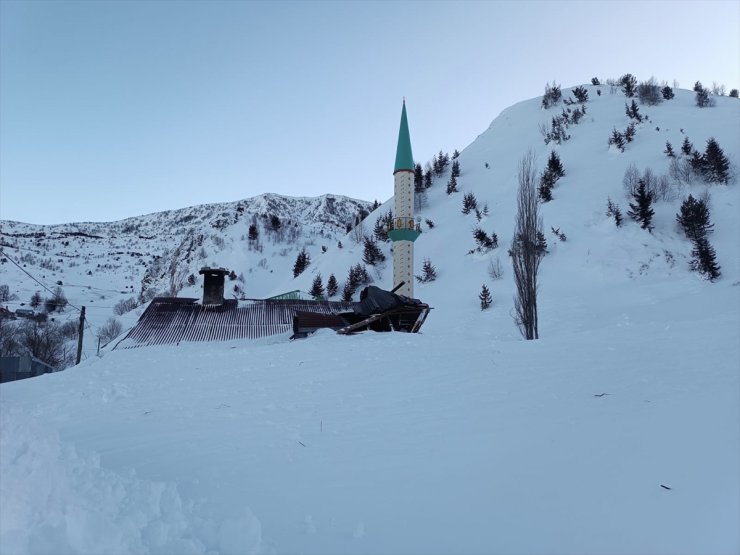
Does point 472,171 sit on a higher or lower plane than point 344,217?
lower

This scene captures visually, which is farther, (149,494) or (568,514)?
(149,494)

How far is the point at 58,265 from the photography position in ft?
279

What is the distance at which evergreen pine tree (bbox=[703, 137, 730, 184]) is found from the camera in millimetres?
23828

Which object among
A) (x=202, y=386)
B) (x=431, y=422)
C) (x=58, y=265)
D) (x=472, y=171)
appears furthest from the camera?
(x=58, y=265)

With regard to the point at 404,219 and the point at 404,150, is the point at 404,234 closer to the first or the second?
the point at 404,219

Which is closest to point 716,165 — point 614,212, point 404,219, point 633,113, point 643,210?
point 643,210

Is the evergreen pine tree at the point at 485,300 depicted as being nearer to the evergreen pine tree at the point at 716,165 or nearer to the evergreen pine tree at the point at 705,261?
the evergreen pine tree at the point at 705,261

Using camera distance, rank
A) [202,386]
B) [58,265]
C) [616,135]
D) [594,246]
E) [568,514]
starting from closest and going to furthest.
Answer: [568,514] → [202,386] → [594,246] → [616,135] → [58,265]

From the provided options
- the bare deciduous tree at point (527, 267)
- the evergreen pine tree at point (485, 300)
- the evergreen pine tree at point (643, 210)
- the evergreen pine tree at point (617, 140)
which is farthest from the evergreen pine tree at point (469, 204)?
the bare deciduous tree at point (527, 267)

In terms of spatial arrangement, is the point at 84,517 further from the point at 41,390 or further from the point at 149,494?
the point at 41,390

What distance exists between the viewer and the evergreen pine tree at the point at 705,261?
18.2 metres

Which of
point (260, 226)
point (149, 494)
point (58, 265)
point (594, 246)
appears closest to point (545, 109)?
point (594, 246)

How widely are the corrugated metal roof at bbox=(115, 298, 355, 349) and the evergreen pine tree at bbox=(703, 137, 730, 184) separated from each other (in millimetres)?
22953

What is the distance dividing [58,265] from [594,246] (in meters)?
100
